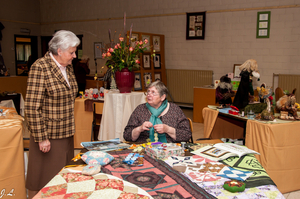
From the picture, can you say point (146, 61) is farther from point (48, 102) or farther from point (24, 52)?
point (24, 52)

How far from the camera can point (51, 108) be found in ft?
6.89

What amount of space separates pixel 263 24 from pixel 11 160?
5.94 metres

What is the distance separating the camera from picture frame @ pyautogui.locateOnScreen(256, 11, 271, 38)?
6.18 m

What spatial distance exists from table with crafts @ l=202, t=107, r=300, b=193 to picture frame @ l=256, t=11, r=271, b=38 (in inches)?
154

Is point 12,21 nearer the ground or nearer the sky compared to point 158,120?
nearer the sky

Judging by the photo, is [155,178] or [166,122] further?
[166,122]

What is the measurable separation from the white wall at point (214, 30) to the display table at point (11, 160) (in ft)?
16.6

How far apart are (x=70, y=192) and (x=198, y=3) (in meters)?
6.76

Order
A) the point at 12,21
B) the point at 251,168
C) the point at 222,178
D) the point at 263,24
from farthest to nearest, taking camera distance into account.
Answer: the point at 12,21 < the point at 263,24 < the point at 251,168 < the point at 222,178

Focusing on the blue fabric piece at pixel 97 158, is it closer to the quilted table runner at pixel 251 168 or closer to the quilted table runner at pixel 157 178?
the quilted table runner at pixel 157 178

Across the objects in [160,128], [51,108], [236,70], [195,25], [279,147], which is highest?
[195,25]

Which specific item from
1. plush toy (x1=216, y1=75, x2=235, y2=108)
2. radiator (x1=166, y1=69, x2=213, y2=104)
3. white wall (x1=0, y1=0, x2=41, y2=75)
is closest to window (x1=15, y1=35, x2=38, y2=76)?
white wall (x1=0, y1=0, x2=41, y2=75)

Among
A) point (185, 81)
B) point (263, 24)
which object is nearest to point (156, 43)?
point (185, 81)

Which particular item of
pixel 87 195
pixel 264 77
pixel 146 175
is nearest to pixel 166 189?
pixel 146 175
